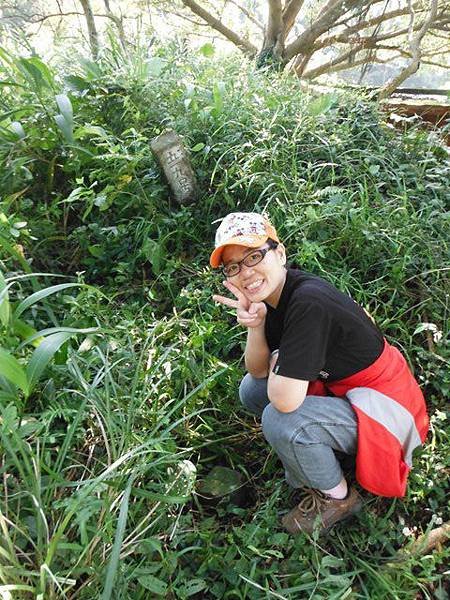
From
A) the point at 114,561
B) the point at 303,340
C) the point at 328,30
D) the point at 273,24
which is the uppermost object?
the point at 273,24

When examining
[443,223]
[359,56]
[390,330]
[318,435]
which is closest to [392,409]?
[318,435]

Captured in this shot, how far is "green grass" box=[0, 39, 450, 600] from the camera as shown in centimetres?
123

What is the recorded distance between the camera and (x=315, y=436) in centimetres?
137

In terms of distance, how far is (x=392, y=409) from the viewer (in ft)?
4.50

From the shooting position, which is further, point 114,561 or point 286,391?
point 286,391

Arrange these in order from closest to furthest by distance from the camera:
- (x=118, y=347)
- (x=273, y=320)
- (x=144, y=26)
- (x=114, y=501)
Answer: (x=114, y=501), (x=273, y=320), (x=118, y=347), (x=144, y=26)

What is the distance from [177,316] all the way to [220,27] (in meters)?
7.54

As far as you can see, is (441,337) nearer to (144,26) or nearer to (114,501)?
(114,501)

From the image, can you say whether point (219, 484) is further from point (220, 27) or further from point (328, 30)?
point (220, 27)

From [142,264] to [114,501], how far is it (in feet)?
4.81

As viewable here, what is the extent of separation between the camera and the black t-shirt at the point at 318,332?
1238 millimetres

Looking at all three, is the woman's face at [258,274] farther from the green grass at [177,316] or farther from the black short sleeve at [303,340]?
the green grass at [177,316]

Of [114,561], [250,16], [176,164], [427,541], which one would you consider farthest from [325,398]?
[250,16]

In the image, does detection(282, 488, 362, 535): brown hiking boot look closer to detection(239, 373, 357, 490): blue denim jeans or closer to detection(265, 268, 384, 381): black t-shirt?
detection(239, 373, 357, 490): blue denim jeans
